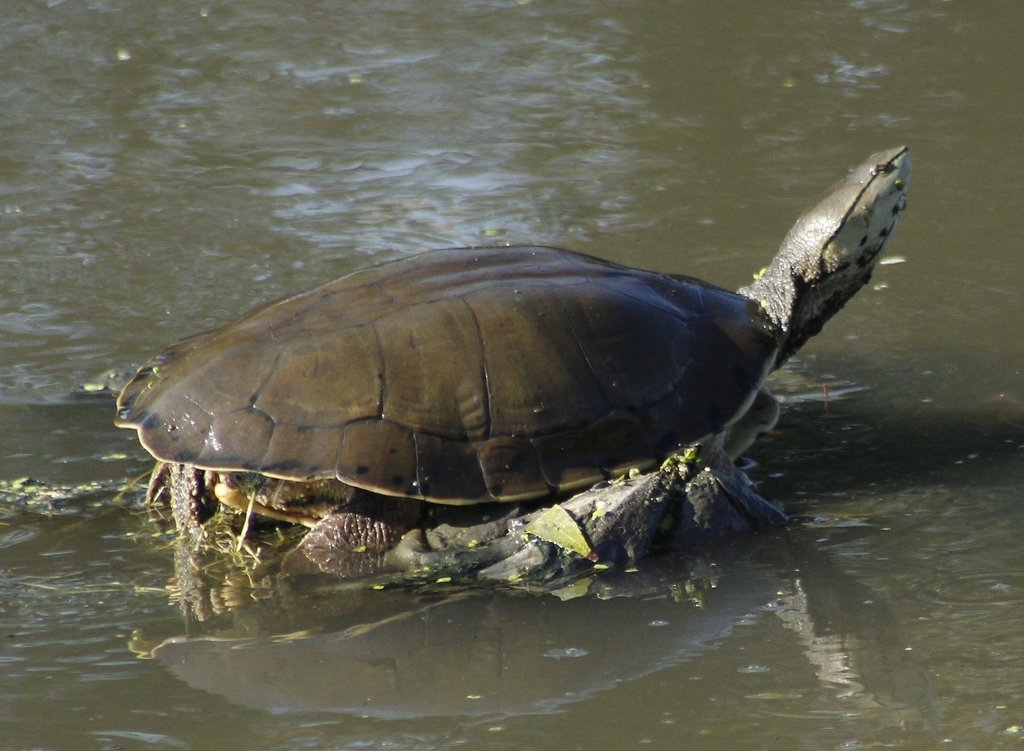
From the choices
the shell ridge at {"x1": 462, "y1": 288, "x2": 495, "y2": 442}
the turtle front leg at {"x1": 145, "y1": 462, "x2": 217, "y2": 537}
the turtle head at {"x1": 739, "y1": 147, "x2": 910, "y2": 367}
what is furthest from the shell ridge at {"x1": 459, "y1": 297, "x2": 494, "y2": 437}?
the turtle head at {"x1": 739, "y1": 147, "x2": 910, "y2": 367}

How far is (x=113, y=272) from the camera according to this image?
23.8 feet

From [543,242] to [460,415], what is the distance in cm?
300

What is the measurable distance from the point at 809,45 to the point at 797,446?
19.8 feet

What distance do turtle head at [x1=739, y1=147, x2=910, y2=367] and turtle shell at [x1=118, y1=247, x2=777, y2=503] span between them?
1.95ft

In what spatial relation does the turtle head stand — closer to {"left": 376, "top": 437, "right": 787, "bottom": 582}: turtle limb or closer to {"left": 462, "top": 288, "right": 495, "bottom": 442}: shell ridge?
{"left": 376, "top": 437, "right": 787, "bottom": 582}: turtle limb

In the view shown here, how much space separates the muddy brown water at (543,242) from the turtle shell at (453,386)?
448 mm

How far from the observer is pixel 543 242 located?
7.29m

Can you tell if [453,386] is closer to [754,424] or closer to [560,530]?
[560,530]

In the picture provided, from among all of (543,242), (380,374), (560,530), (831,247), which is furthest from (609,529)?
(543,242)

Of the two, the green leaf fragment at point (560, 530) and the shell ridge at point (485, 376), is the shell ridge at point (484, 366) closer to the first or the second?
the shell ridge at point (485, 376)

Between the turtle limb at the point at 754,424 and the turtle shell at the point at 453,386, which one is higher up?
the turtle shell at the point at 453,386

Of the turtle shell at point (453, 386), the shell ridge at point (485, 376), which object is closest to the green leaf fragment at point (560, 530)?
the turtle shell at point (453, 386)

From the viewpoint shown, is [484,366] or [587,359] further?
[587,359]

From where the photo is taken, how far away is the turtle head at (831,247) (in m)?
5.35
